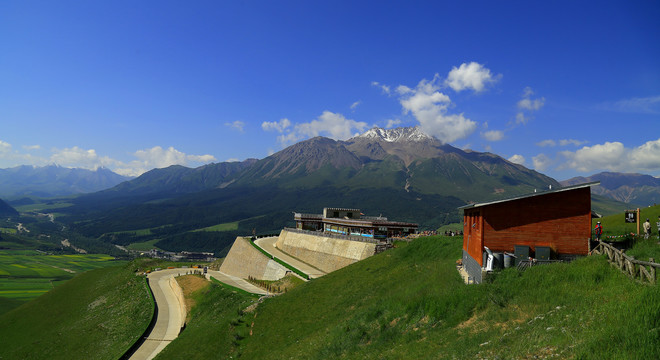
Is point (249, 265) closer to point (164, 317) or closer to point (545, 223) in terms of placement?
point (164, 317)

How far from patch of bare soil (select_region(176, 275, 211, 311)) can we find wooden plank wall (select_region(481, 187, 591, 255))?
4288cm

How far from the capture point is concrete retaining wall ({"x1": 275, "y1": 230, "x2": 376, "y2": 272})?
52447 mm

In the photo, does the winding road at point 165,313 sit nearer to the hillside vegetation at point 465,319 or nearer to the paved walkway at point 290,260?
the paved walkway at point 290,260

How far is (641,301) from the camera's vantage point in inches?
483

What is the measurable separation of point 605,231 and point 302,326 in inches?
1358

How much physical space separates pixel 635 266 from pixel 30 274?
193m

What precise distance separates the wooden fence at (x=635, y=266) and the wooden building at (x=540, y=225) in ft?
11.3

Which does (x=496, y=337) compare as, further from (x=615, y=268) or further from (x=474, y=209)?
(x=474, y=209)

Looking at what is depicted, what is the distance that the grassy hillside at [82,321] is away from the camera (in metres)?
46.0

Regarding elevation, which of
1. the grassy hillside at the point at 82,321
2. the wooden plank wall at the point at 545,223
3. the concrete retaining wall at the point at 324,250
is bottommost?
the grassy hillside at the point at 82,321

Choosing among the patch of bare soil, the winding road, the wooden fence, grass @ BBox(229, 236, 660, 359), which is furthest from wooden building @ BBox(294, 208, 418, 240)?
the wooden fence

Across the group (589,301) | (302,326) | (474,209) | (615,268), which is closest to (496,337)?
(589,301)

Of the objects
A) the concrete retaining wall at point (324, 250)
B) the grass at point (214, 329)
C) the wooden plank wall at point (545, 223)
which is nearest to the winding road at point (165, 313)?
the grass at point (214, 329)

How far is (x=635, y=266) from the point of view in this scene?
54.3 ft
